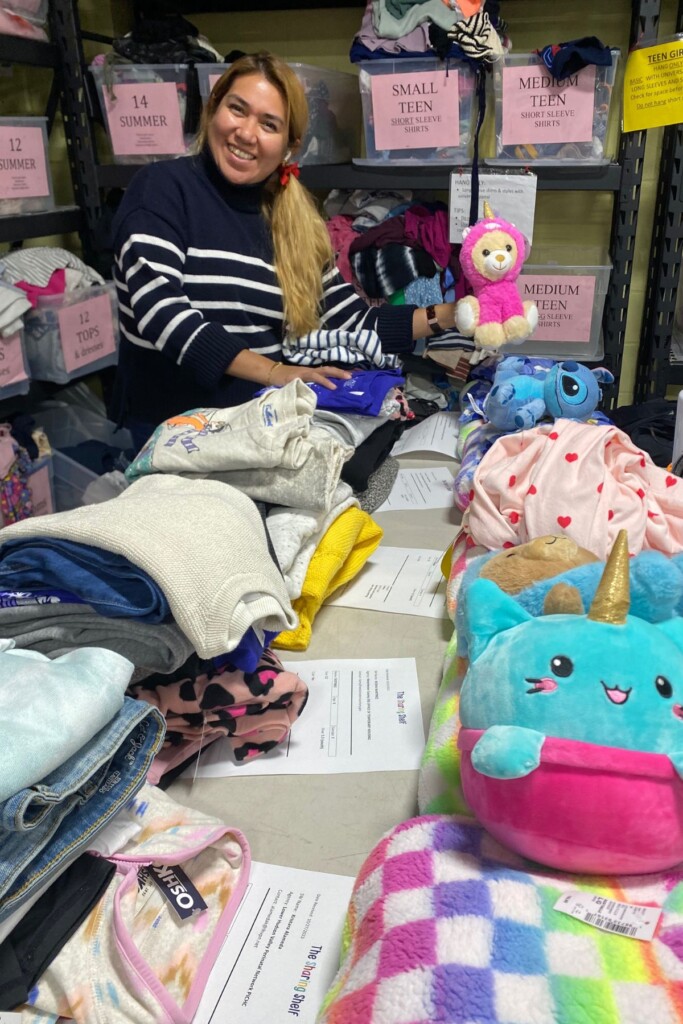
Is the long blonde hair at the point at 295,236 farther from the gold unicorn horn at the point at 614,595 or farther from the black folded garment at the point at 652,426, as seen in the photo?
Answer: the gold unicorn horn at the point at 614,595

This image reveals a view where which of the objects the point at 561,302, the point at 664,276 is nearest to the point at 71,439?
the point at 561,302

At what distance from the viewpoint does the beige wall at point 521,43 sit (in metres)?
1.77

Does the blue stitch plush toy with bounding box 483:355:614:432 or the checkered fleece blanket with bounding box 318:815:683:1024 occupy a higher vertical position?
the blue stitch plush toy with bounding box 483:355:614:432

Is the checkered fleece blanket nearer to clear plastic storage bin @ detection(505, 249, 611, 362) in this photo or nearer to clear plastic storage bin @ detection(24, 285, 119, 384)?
clear plastic storage bin @ detection(505, 249, 611, 362)

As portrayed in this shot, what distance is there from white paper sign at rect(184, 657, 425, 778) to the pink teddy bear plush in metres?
0.70

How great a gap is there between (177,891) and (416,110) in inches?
59.0

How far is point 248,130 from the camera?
4.21 ft

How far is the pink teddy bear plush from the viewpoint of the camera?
132cm

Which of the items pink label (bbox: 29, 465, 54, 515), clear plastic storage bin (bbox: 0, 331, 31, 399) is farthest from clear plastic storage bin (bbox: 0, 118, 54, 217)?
pink label (bbox: 29, 465, 54, 515)

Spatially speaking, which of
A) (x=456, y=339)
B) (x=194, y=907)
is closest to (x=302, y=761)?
(x=194, y=907)

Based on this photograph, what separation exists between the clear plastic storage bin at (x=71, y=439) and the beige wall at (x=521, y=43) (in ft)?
2.53

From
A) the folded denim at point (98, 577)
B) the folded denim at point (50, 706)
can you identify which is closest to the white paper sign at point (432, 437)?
the folded denim at point (98, 577)

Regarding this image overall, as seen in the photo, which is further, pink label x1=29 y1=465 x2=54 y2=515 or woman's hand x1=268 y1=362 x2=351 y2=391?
pink label x1=29 y1=465 x2=54 y2=515

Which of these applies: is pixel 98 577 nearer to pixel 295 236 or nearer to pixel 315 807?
pixel 315 807
